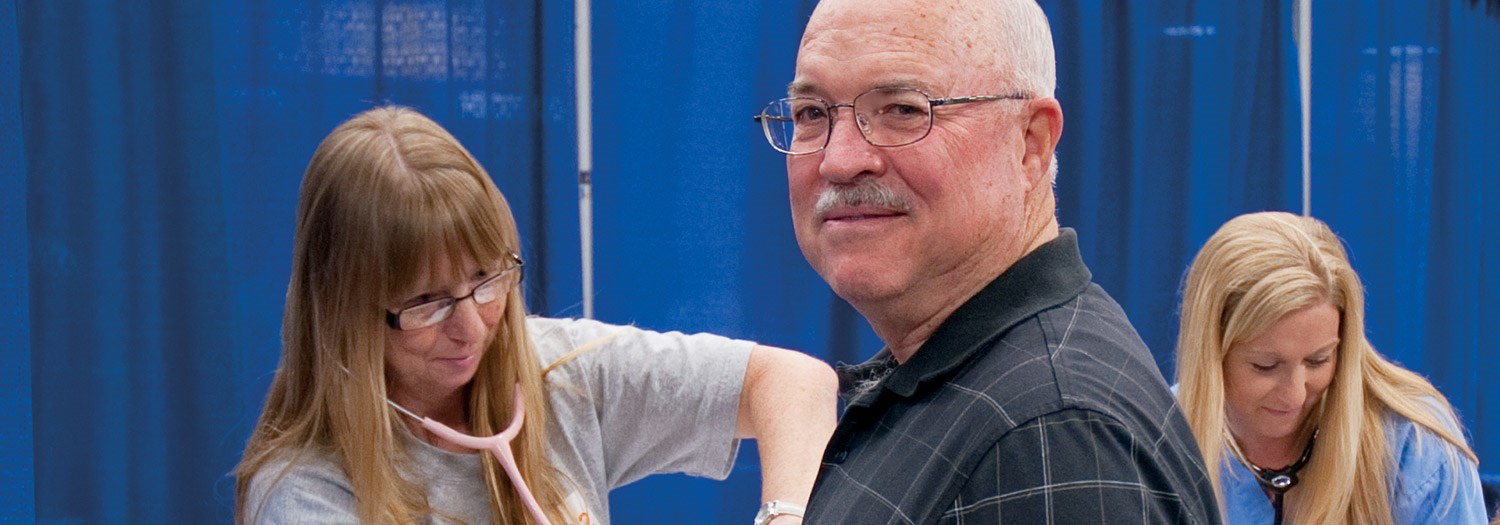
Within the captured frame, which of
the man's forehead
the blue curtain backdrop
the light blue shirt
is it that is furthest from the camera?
the blue curtain backdrop

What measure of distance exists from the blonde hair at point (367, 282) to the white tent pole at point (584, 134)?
142 cm

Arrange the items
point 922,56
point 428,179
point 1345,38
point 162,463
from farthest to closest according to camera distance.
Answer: point 1345,38 → point 162,463 → point 428,179 → point 922,56

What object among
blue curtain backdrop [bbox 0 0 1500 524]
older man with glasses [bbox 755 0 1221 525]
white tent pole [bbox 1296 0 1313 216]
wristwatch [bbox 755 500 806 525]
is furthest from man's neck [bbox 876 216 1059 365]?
white tent pole [bbox 1296 0 1313 216]

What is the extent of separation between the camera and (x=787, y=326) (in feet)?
11.1

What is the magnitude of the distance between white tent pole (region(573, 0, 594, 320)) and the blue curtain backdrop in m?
0.03

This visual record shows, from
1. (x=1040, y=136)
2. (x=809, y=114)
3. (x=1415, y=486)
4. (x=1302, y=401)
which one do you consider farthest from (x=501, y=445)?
(x=1415, y=486)

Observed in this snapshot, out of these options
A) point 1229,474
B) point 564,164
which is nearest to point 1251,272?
point 1229,474

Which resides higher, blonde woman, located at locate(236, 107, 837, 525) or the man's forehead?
the man's forehead

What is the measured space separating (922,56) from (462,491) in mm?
1026

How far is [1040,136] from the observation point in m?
0.99

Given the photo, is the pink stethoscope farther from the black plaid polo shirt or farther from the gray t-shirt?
the black plaid polo shirt

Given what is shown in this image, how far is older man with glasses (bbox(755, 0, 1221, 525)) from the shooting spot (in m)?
0.82

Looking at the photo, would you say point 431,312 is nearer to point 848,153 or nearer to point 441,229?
point 441,229

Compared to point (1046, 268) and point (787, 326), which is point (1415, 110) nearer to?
point (787, 326)
